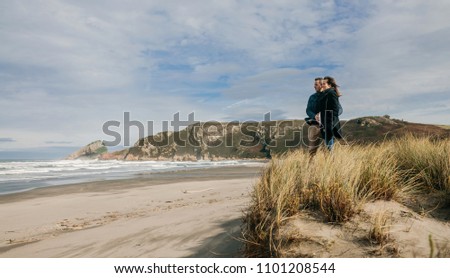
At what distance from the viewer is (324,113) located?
23.1 feet

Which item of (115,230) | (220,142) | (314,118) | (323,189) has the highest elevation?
(220,142)

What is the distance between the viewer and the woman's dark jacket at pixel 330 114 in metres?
6.95

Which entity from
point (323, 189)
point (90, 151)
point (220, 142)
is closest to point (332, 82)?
point (323, 189)

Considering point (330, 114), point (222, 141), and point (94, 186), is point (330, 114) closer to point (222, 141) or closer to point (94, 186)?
point (94, 186)

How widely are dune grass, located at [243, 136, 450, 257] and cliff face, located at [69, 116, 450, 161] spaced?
5258 cm

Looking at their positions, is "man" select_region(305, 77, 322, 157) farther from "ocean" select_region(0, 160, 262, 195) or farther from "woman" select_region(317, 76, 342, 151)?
"ocean" select_region(0, 160, 262, 195)

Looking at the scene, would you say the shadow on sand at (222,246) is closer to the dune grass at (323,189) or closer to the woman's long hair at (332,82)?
the dune grass at (323,189)

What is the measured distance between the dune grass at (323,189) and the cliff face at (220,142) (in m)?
52.6

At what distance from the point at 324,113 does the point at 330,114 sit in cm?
13
